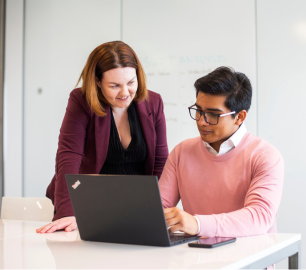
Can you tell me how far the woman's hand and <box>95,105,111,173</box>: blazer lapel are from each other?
33 cm

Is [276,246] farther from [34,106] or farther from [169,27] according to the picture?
[34,106]

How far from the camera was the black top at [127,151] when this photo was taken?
1765 millimetres

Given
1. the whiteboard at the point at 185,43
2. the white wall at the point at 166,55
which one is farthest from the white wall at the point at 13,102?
the whiteboard at the point at 185,43

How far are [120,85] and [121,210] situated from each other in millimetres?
642

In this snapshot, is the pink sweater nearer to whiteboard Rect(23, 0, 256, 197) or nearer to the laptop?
the laptop

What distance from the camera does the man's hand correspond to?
1124mm

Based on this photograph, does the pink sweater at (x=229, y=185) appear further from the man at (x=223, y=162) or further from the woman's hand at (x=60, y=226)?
the woman's hand at (x=60, y=226)

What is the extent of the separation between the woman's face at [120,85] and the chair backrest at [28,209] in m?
0.79

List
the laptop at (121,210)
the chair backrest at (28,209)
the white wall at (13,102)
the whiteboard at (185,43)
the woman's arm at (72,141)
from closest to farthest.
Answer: the laptop at (121,210)
the woman's arm at (72,141)
the chair backrest at (28,209)
the whiteboard at (185,43)
the white wall at (13,102)

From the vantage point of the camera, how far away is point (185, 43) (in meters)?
2.88

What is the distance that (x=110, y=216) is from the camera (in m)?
1.12

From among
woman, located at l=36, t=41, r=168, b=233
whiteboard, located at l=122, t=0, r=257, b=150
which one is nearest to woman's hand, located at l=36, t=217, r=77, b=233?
woman, located at l=36, t=41, r=168, b=233

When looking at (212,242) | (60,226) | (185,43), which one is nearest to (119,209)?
(212,242)

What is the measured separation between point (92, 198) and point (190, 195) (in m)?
0.55
